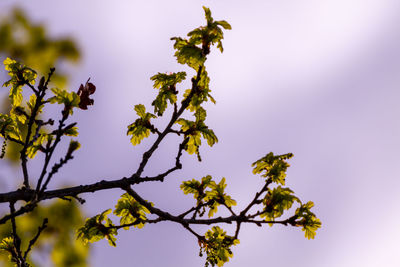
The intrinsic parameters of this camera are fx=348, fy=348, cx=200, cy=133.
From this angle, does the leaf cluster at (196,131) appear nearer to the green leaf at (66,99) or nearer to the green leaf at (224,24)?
the green leaf at (224,24)

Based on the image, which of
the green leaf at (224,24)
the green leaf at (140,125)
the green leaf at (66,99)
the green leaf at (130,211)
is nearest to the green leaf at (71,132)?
the green leaf at (66,99)

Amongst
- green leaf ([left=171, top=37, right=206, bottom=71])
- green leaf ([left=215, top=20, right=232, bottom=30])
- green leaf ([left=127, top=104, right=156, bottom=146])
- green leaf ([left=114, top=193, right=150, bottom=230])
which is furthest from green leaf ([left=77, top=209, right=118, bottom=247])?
green leaf ([left=215, top=20, right=232, bottom=30])

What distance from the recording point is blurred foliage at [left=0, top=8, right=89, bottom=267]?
5559 millimetres

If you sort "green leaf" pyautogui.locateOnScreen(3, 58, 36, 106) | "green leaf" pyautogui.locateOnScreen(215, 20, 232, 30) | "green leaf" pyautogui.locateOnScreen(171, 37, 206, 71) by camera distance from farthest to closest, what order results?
"green leaf" pyautogui.locateOnScreen(3, 58, 36, 106) < "green leaf" pyautogui.locateOnScreen(171, 37, 206, 71) < "green leaf" pyautogui.locateOnScreen(215, 20, 232, 30)

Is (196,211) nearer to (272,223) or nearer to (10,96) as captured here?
(272,223)

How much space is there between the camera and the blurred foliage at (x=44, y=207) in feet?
18.2

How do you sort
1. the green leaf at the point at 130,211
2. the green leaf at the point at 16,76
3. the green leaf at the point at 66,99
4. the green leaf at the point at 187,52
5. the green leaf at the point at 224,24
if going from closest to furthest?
the green leaf at the point at 66,99, the green leaf at the point at 224,24, the green leaf at the point at 187,52, the green leaf at the point at 16,76, the green leaf at the point at 130,211

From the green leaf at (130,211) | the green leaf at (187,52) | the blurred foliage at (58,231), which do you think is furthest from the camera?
the blurred foliage at (58,231)

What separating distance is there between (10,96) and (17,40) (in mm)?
4579

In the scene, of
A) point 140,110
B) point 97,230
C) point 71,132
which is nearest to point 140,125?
point 140,110

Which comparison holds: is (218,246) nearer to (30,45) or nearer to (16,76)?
(16,76)

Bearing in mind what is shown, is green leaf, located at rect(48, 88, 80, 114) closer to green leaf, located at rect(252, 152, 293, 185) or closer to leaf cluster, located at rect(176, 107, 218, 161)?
leaf cluster, located at rect(176, 107, 218, 161)

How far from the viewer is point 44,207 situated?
6508 mm

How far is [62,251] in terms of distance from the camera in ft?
18.8
